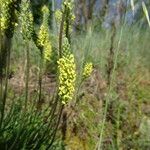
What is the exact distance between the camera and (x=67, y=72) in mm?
2480

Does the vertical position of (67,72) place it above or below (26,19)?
below

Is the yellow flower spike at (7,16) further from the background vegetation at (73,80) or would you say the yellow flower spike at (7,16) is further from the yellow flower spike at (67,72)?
the yellow flower spike at (67,72)

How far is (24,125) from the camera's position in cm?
304

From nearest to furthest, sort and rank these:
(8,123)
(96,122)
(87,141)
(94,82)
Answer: (8,123), (87,141), (96,122), (94,82)

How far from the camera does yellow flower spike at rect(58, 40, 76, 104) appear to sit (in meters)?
2.46

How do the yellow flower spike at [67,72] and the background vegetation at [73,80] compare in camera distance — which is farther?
the background vegetation at [73,80]

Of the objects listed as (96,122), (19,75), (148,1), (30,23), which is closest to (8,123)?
(30,23)

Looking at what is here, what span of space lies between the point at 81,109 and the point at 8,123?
169 centimetres

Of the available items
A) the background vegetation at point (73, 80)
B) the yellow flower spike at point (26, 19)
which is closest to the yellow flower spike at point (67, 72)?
the background vegetation at point (73, 80)

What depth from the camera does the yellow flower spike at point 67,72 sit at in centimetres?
246

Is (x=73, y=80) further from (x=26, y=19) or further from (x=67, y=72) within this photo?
(x=26, y=19)

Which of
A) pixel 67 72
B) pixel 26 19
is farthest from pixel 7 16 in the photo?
pixel 67 72

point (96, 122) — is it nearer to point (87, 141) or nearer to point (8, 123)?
point (87, 141)

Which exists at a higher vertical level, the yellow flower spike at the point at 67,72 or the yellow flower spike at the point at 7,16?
the yellow flower spike at the point at 7,16
